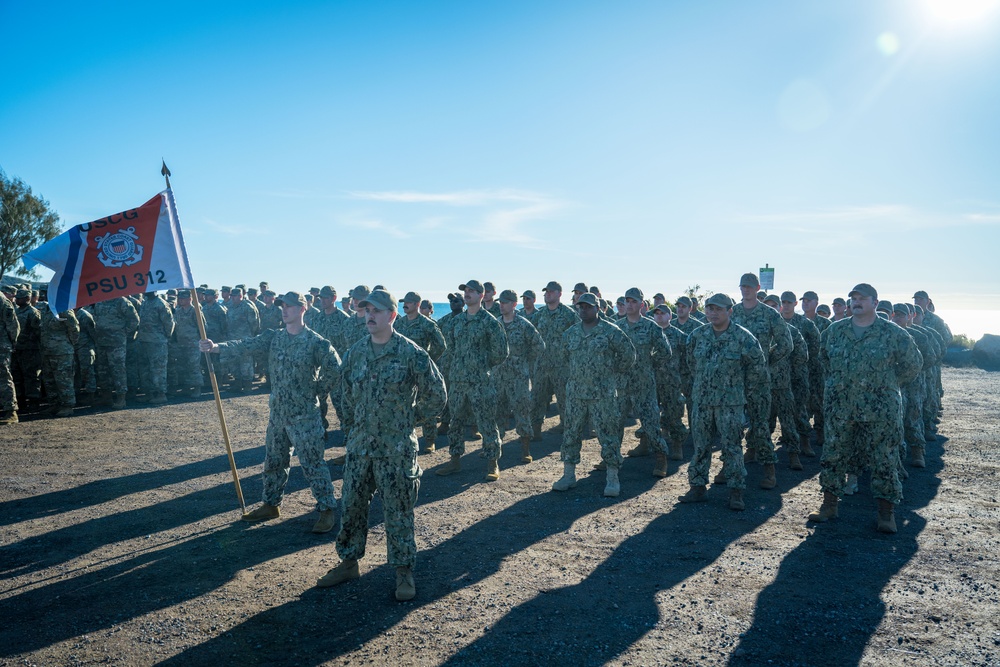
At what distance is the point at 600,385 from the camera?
7.81 m

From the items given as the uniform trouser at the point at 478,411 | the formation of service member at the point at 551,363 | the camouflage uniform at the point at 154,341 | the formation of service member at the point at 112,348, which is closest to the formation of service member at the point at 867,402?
the uniform trouser at the point at 478,411

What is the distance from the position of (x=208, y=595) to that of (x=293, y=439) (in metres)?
1.73

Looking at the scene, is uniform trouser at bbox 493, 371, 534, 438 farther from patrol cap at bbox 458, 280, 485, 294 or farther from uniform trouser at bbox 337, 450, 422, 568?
uniform trouser at bbox 337, 450, 422, 568

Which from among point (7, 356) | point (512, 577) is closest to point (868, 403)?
point (512, 577)

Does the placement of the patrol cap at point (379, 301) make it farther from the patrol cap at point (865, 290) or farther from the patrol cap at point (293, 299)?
the patrol cap at point (865, 290)

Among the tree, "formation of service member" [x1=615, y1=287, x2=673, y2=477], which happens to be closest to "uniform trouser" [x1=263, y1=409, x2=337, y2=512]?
"formation of service member" [x1=615, y1=287, x2=673, y2=477]

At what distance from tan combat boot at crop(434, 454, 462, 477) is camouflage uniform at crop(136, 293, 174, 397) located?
9.96 meters

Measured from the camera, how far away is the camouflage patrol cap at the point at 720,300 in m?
7.34

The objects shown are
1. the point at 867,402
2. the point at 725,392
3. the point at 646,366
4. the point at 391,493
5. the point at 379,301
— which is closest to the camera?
the point at 391,493

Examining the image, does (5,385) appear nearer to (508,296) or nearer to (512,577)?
(508,296)

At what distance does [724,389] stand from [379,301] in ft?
14.5

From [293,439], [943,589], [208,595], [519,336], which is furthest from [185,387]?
[943,589]

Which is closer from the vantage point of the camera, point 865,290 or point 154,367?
point 865,290

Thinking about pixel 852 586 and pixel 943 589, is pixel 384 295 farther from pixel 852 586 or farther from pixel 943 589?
pixel 943 589
